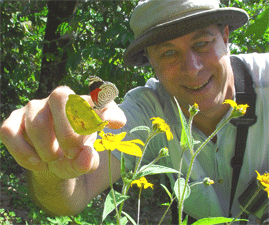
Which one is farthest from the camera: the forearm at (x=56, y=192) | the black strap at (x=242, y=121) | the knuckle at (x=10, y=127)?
the black strap at (x=242, y=121)

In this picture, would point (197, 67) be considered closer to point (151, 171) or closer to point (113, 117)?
point (113, 117)

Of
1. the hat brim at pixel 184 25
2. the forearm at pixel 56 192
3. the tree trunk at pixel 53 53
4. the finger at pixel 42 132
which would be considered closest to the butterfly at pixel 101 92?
the finger at pixel 42 132

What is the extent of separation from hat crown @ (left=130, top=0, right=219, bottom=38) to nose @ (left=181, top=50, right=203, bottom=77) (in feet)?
0.62

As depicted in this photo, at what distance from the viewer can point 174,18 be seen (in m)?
1.25

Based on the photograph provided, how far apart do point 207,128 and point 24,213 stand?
1955 mm

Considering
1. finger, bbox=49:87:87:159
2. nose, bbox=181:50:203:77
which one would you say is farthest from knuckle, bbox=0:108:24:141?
nose, bbox=181:50:203:77

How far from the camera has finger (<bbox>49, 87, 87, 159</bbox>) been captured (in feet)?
1.78

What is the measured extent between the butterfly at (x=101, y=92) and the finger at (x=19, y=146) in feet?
0.74

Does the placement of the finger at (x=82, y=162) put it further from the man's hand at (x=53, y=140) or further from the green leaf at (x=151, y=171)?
the green leaf at (x=151, y=171)

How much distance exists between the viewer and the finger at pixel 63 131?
0.54 metres

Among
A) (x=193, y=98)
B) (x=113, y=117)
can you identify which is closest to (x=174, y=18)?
(x=193, y=98)

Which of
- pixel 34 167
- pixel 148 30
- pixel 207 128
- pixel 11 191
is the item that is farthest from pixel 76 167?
pixel 11 191

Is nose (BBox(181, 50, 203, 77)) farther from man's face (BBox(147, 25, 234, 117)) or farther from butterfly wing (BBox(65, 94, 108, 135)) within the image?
butterfly wing (BBox(65, 94, 108, 135))

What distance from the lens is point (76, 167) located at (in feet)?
1.74
